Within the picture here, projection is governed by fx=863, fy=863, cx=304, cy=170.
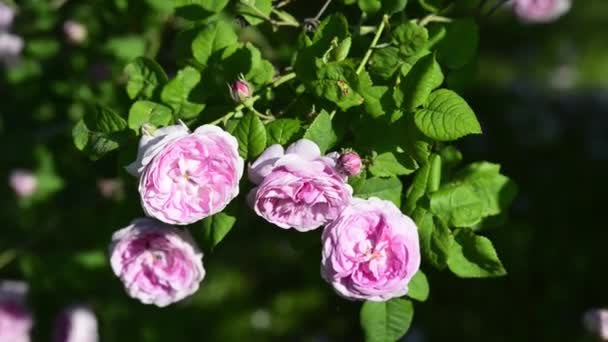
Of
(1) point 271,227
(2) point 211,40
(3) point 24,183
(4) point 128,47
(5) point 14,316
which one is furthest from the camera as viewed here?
(1) point 271,227

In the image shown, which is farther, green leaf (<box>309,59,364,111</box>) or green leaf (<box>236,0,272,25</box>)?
green leaf (<box>236,0,272,25</box>)

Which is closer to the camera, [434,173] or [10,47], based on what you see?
[434,173]

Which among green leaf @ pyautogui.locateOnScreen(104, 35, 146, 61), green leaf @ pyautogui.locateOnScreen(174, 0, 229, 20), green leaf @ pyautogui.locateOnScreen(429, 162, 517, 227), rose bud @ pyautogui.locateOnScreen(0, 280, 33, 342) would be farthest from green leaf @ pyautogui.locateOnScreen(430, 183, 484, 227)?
rose bud @ pyautogui.locateOnScreen(0, 280, 33, 342)

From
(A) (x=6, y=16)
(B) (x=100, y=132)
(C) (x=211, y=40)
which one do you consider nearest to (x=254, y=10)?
(C) (x=211, y=40)

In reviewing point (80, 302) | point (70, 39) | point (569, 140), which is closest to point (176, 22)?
point (70, 39)

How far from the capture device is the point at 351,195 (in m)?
1.10

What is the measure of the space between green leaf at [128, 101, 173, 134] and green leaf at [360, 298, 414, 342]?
0.41m

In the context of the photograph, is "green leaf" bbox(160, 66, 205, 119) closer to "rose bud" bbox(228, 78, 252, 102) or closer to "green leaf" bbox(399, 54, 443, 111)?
"rose bud" bbox(228, 78, 252, 102)

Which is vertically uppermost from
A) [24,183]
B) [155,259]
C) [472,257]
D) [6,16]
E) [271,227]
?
[472,257]

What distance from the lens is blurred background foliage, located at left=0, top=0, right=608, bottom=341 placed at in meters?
1.92

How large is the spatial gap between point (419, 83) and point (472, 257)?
276 millimetres

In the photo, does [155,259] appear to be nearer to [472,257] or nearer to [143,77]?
[143,77]

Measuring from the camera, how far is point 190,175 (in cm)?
106

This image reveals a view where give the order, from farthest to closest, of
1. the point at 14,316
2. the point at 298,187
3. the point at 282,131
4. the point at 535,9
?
the point at 14,316 < the point at 535,9 < the point at 282,131 < the point at 298,187
